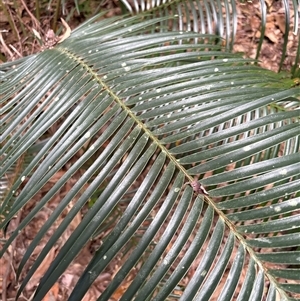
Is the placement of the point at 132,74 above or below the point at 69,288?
above

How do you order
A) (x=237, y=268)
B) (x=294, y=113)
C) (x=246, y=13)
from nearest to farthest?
1. (x=237, y=268)
2. (x=294, y=113)
3. (x=246, y=13)

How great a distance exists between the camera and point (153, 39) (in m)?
0.85

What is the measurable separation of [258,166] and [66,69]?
48 centimetres

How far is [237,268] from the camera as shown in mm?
550

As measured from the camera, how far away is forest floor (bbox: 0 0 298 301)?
138cm

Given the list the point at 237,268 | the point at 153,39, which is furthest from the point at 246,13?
the point at 237,268

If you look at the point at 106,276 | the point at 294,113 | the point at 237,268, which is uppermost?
the point at 294,113

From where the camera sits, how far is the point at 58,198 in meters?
1.54

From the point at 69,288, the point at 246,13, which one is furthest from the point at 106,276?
the point at 246,13

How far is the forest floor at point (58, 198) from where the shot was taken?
1.38 m

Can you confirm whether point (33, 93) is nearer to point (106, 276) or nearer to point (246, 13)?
point (106, 276)

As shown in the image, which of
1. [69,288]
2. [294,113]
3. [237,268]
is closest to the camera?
[237,268]

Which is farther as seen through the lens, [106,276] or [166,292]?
[106,276]

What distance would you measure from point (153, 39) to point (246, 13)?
128 centimetres
